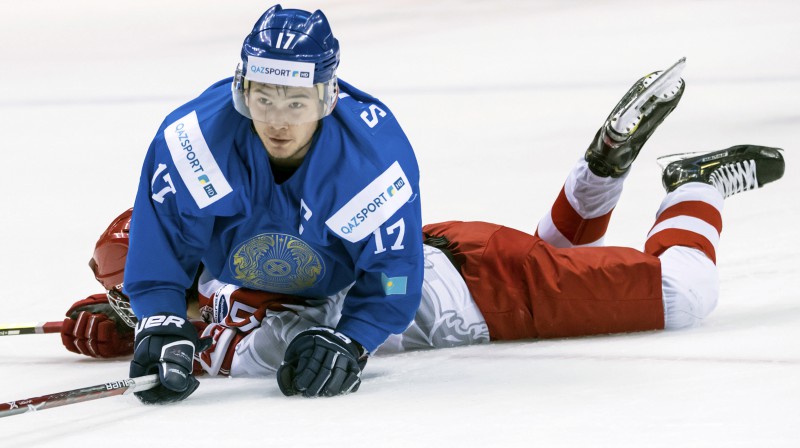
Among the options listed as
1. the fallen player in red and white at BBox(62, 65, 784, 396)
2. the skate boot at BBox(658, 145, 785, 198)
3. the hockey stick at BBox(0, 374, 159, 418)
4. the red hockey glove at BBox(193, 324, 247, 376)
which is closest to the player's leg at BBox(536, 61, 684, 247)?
the skate boot at BBox(658, 145, 785, 198)

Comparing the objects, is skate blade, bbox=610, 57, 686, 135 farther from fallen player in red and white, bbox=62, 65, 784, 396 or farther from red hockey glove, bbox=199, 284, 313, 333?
red hockey glove, bbox=199, 284, 313, 333

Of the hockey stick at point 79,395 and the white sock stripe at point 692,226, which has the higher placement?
the white sock stripe at point 692,226

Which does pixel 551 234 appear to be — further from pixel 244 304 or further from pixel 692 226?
pixel 244 304

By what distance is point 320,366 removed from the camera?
7.71ft

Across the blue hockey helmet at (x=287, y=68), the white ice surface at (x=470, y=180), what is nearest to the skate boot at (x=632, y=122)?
the white ice surface at (x=470, y=180)

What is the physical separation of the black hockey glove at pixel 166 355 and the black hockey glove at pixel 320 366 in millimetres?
162

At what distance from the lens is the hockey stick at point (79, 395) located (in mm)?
2133

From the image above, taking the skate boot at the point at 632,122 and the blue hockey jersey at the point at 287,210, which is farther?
the skate boot at the point at 632,122

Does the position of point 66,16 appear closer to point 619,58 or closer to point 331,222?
point 619,58

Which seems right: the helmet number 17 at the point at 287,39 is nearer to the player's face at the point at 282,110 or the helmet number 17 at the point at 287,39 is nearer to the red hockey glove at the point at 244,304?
the player's face at the point at 282,110

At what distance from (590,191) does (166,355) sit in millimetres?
1241

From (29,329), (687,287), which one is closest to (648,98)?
(687,287)

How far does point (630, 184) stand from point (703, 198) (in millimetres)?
1225

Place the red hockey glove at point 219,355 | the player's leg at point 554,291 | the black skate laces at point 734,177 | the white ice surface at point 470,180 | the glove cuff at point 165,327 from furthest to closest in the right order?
the black skate laces at point 734,177 < the player's leg at point 554,291 < the red hockey glove at point 219,355 < the glove cuff at point 165,327 < the white ice surface at point 470,180
